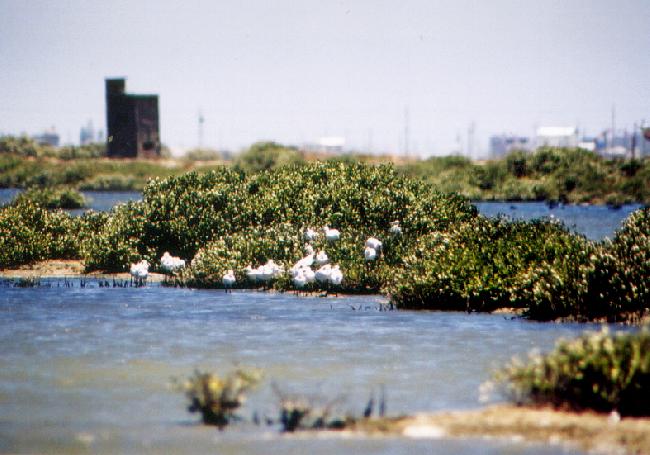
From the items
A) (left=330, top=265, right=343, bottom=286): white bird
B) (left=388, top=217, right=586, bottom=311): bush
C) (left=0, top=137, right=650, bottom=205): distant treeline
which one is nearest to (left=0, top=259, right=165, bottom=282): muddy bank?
(left=330, top=265, right=343, bottom=286): white bird

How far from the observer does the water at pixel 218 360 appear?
15.3 meters

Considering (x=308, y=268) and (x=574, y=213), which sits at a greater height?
(x=308, y=268)

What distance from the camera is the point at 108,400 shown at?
18328 mm

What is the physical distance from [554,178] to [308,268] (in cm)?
10086

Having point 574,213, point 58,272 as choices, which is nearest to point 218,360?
point 58,272

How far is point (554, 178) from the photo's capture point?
13075 centimetres

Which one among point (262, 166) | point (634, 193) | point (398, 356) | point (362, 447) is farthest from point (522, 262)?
point (262, 166)

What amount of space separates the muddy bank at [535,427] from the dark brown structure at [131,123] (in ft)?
458

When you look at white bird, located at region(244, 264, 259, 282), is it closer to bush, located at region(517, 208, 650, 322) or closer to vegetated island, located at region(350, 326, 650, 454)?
bush, located at region(517, 208, 650, 322)

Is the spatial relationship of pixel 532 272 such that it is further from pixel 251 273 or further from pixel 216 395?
pixel 216 395

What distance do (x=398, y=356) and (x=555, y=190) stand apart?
109 meters

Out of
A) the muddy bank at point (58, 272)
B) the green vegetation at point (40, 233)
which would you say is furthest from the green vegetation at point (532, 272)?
the green vegetation at point (40, 233)

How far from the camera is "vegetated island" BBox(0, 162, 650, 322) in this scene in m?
26.5

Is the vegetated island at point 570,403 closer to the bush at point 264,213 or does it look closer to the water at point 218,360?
the water at point 218,360
